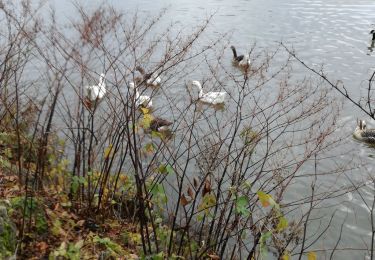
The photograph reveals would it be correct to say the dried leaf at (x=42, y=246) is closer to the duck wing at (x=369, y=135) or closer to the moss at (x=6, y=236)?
the moss at (x=6, y=236)

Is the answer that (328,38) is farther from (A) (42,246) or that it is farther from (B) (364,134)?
(A) (42,246)

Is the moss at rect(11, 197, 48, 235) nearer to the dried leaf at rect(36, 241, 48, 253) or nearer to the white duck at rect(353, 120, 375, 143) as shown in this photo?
the dried leaf at rect(36, 241, 48, 253)

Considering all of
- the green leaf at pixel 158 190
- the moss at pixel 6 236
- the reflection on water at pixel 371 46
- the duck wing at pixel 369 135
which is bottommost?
the duck wing at pixel 369 135

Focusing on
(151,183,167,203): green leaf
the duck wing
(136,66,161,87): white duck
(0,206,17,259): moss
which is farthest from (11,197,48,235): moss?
the duck wing

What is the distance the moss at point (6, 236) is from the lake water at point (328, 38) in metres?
3.54

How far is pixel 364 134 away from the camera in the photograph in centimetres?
827

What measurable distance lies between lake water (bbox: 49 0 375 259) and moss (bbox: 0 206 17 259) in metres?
3.54

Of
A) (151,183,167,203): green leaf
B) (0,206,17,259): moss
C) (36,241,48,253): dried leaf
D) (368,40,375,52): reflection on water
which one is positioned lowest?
(36,241,48,253): dried leaf

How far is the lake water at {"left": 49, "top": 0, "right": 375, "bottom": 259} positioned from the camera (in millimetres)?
6289

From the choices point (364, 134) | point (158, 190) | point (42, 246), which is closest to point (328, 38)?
point (364, 134)

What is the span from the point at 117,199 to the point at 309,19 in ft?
48.1

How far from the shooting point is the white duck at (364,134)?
820 centimetres

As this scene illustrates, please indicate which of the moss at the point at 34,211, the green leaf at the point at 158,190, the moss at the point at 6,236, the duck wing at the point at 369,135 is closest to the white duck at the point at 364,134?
the duck wing at the point at 369,135

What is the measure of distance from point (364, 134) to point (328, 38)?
7.70 meters
